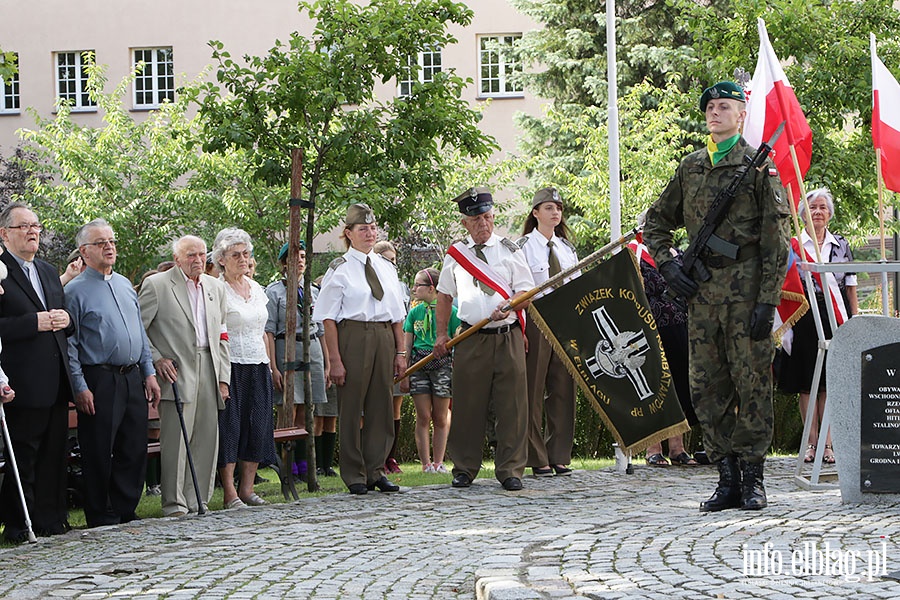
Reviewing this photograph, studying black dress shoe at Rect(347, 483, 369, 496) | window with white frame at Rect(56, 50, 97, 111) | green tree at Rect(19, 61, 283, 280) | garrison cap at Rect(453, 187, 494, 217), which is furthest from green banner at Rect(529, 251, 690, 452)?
window with white frame at Rect(56, 50, 97, 111)

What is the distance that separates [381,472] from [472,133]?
3.00 m

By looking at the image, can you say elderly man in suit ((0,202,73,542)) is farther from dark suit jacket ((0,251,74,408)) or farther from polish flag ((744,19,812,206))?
polish flag ((744,19,812,206))

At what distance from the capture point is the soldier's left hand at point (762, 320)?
7871 mm

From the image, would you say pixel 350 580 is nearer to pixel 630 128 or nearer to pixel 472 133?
pixel 472 133

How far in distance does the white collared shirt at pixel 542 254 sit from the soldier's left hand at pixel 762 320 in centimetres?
348

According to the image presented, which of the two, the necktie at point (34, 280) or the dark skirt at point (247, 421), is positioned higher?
the necktie at point (34, 280)

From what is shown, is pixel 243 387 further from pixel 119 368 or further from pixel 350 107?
pixel 350 107

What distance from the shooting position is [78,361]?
9.27 m

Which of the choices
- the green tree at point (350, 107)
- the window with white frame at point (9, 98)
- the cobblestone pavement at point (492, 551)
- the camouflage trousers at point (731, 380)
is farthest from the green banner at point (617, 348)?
the window with white frame at point (9, 98)

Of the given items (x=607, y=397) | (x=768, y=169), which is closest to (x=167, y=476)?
(x=607, y=397)

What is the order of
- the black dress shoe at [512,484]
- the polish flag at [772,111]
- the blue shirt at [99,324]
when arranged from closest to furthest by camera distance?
the polish flag at [772,111], the blue shirt at [99,324], the black dress shoe at [512,484]

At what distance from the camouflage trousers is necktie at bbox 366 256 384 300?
2977mm

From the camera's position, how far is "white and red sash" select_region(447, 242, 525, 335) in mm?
10352

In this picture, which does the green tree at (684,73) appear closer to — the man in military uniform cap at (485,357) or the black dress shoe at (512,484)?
the man in military uniform cap at (485,357)
